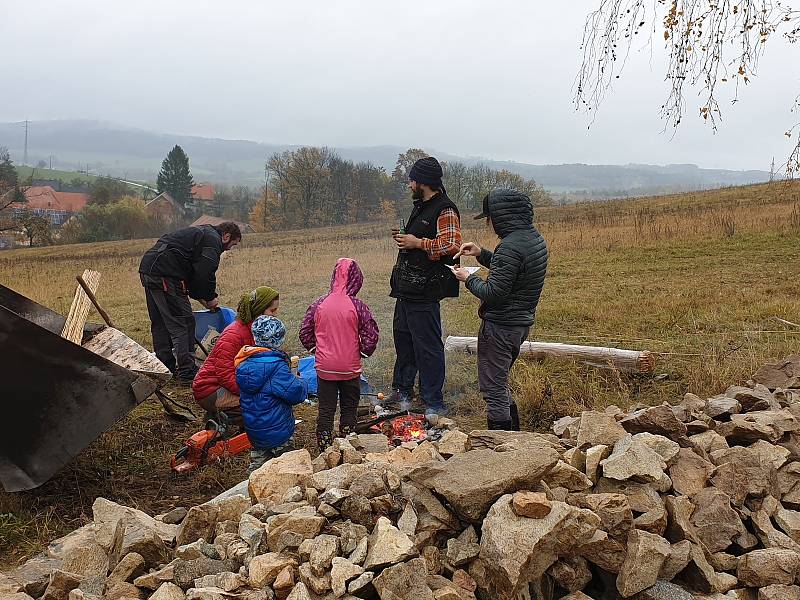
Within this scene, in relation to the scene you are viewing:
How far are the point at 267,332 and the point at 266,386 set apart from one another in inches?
13.3

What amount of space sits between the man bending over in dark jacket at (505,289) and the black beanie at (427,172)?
0.73 m

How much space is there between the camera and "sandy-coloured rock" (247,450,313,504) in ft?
9.98

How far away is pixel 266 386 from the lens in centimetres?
392

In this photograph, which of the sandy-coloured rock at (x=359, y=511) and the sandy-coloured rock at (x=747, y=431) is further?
the sandy-coloured rock at (x=747, y=431)

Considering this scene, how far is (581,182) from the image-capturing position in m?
42.3

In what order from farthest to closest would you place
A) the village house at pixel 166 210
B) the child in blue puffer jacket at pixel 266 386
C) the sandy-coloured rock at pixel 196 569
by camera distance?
the village house at pixel 166 210
the child in blue puffer jacket at pixel 266 386
the sandy-coloured rock at pixel 196 569

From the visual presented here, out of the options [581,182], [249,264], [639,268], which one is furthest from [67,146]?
[639,268]

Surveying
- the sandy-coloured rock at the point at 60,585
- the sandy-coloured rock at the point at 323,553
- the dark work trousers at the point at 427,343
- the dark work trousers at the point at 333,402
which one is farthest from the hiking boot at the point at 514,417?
the sandy-coloured rock at the point at 60,585

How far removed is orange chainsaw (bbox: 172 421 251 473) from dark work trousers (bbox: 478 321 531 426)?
1.74 meters

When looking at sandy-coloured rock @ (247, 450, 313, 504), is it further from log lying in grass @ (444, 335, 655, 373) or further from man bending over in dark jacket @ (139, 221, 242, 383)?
log lying in grass @ (444, 335, 655, 373)

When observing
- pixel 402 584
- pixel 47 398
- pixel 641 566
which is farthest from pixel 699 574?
pixel 47 398

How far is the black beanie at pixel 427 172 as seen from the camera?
4.84 metres

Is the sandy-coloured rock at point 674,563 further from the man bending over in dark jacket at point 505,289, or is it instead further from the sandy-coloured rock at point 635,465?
the man bending over in dark jacket at point 505,289

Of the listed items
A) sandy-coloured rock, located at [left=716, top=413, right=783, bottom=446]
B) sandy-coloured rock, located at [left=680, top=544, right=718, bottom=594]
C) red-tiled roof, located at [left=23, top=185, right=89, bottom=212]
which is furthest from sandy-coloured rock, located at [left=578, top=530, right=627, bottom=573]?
red-tiled roof, located at [left=23, top=185, right=89, bottom=212]
